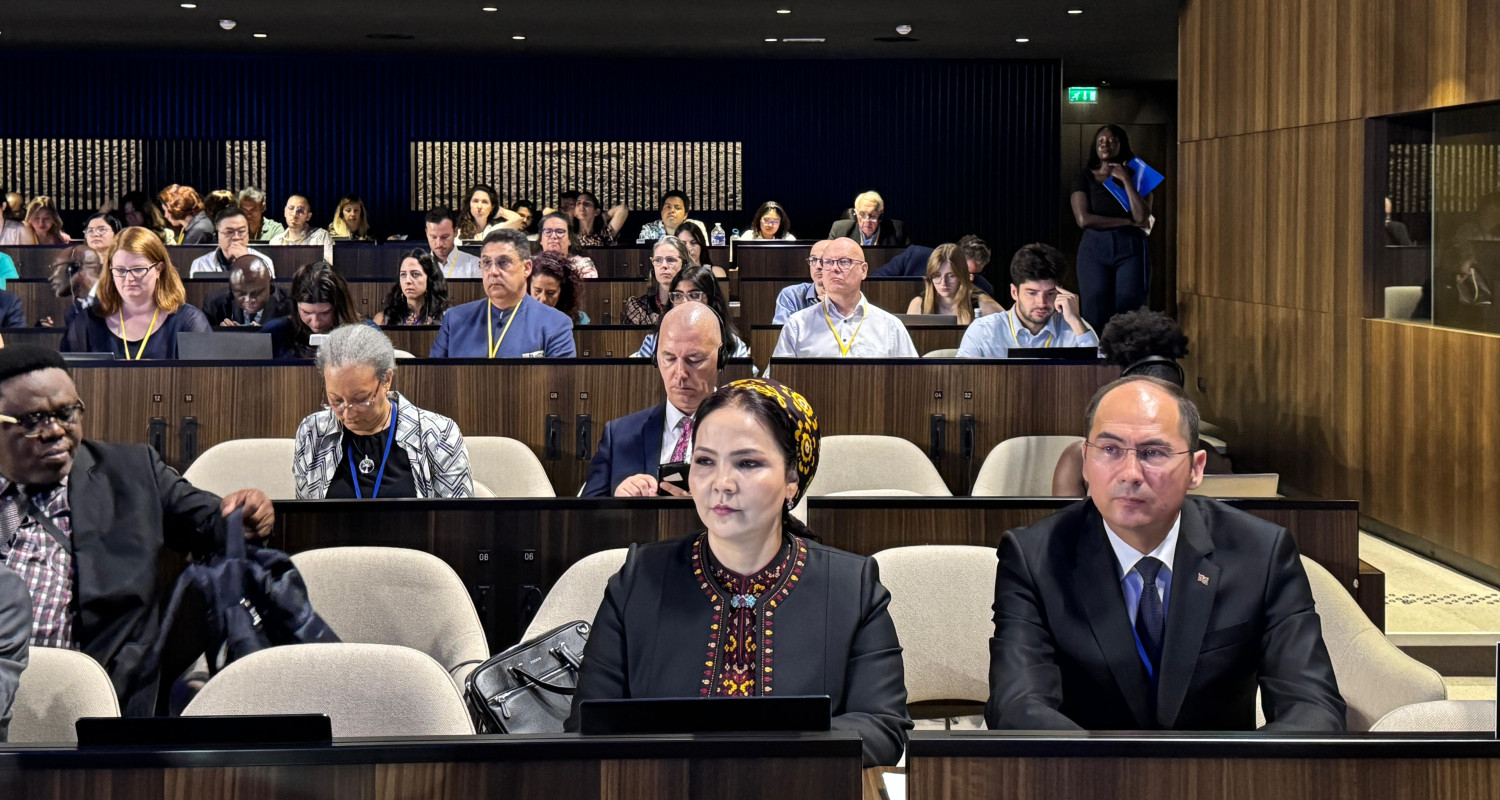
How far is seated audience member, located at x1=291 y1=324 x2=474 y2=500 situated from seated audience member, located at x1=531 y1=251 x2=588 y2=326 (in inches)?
128

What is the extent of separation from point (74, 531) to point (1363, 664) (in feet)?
8.23

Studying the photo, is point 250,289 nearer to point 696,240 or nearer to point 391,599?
point 696,240

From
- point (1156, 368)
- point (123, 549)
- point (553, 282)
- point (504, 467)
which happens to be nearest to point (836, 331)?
point (553, 282)

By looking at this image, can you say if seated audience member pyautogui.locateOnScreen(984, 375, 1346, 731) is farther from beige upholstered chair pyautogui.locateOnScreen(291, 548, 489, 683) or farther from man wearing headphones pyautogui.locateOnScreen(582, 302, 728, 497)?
man wearing headphones pyautogui.locateOnScreen(582, 302, 728, 497)

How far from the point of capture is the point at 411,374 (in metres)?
5.36

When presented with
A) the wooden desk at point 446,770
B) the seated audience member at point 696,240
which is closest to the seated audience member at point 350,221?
the seated audience member at point 696,240

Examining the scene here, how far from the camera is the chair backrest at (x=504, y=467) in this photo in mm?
4562

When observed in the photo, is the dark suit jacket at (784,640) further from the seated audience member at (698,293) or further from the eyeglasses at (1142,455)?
the seated audience member at (698,293)

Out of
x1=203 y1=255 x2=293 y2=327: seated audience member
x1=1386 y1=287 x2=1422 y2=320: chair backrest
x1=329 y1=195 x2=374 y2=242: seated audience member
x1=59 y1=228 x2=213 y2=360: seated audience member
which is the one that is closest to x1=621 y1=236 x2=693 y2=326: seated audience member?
x1=203 y1=255 x2=293 y2=327: seated audience member

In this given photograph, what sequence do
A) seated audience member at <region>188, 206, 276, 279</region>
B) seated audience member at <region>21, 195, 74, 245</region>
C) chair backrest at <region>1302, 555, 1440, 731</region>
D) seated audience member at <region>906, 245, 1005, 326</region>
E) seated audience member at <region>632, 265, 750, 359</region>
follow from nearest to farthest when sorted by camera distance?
chair backrest at <region>1302, 555, 1440, 731</region>
seated audience member at <region>632, 265, 750, 359</region>
seated audience member at <region>906, 245, 1005, 326</region>
seated audience member at <region>188, 206, 276, 279</region>
seated audience member at <region>21, 195, 74, 245</region>

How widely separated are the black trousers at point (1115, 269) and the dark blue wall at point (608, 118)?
7.03 m

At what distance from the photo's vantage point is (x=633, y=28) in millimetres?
14508

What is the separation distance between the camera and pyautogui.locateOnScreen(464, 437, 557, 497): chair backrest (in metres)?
4.56

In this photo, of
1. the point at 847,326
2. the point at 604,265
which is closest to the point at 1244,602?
the point at 847,326
